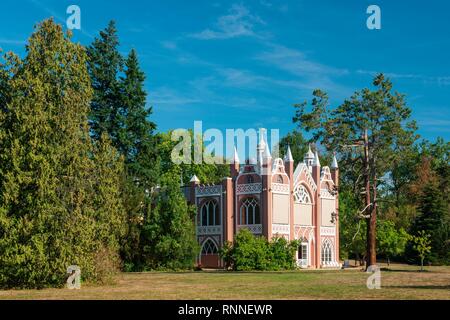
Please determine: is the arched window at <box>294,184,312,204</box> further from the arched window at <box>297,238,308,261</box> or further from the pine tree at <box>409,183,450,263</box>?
the pine tree at <box>409,183,450,263</box>

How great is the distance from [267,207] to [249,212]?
2.33m

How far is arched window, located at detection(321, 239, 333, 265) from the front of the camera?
6266cm

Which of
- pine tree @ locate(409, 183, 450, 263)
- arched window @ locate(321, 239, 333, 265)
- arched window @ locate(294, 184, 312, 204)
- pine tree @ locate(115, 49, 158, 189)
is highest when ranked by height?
pine tree @ locate(115, 49, 158, 189)

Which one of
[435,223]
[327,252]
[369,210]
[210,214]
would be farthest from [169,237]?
[435,223]

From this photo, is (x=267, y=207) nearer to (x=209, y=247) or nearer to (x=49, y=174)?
(x=209, y=247)

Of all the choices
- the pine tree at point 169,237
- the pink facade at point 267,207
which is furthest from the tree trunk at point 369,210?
the pine tree at point 169,237

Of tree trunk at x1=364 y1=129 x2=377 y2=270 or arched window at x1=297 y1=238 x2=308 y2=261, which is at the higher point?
tree trunk at x1=364 y1=129 x2=377 y2=270

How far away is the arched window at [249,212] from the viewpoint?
188 feet

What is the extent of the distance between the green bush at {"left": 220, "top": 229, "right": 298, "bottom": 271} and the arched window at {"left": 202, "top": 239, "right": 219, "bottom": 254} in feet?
20.2

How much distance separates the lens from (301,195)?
200 feet

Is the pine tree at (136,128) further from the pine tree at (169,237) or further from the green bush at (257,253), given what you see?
the green bush at (257,253)

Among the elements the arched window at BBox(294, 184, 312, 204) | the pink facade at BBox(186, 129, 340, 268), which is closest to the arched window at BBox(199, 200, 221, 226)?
the pink facade at BBox(186, 129, 340, 268)

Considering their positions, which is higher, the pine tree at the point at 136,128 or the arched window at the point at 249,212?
the pine tree at the point at 136,128

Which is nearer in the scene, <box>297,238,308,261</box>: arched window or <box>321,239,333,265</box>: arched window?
<box>297,238,308,261</box>: arched window
